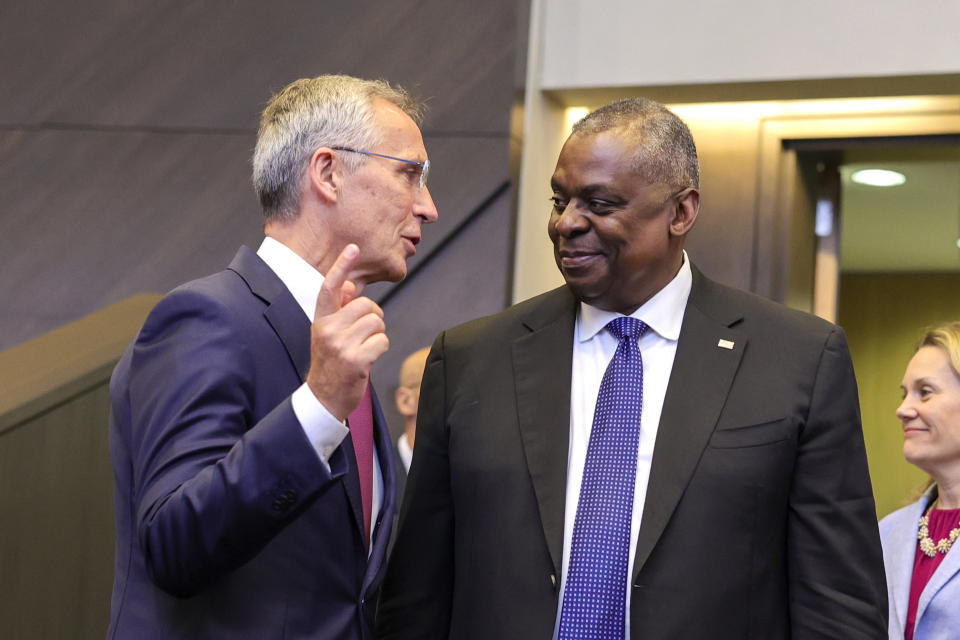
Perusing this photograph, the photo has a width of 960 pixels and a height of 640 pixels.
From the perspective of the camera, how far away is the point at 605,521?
2098mm

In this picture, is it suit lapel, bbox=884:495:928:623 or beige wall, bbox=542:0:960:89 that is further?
beige wall, bbox=542:0:960:89

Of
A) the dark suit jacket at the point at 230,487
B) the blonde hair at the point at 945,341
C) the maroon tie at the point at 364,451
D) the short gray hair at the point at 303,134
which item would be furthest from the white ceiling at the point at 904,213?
the dark suit jacket at the point at 230,487

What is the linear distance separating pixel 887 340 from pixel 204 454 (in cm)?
787

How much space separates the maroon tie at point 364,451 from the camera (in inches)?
78.2

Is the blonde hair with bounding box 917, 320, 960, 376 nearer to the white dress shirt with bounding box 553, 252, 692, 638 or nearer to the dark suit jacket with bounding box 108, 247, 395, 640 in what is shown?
the white dress shirt with bounding box 553, 252, 692, 638

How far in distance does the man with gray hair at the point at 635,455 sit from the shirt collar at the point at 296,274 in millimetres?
456

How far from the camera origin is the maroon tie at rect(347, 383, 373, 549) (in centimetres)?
199

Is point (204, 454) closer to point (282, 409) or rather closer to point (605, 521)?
point (282, 409)

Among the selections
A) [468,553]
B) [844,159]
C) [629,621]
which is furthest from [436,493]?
[844,159]

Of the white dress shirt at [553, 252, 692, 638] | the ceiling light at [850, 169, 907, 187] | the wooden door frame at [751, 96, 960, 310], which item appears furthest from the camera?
the ceiling light at [850, 169, 907, 187]

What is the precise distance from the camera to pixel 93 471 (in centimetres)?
306

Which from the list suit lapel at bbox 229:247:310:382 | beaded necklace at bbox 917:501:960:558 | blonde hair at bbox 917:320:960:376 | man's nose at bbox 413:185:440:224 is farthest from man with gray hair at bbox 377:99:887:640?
blonde hair at bbox 917:320:960:376

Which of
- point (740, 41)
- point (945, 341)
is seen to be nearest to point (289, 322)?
point (945, 341)

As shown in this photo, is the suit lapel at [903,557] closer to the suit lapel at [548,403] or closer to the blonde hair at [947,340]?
the blonde hair at [947,340]
